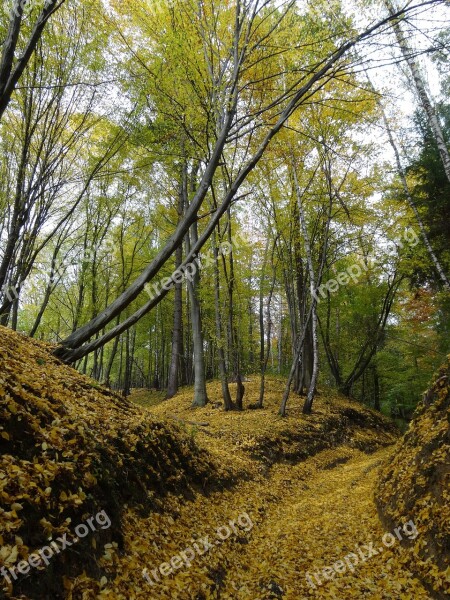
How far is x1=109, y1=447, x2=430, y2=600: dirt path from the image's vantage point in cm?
343

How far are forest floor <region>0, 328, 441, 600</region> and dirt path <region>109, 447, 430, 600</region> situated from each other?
17mm

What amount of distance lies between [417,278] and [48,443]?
43.9 ft

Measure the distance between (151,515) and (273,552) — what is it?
1.82 m

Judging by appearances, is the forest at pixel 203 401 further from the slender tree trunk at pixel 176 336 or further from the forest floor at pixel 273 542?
the slender tree trunk at pixel 176 336

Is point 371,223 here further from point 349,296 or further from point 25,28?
point 25,28

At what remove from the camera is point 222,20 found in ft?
20.9

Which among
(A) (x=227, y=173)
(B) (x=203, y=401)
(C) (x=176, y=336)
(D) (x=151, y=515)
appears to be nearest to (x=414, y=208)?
(A) (x=227, y=173)

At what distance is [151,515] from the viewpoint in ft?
13.2

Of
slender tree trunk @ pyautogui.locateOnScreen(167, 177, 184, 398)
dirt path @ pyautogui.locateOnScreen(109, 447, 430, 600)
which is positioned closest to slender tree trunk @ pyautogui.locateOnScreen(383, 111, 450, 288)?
dirt path @ pyautogui.locateOnScreen(109, 447, 430, 600)

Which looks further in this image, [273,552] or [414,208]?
[414,208]

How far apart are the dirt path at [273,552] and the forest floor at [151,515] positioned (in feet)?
0.06

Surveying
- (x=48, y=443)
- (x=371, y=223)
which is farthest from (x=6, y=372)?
(x=371, y=223)

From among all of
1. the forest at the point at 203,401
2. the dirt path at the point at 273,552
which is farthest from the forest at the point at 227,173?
the dirt path at the point at 273,552

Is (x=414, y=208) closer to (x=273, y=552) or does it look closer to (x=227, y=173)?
(x=227, y=173)
